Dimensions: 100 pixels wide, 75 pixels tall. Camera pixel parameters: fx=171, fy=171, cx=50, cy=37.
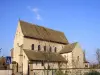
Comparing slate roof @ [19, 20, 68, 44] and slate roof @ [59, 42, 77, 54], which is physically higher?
slate roof @ [19, 20, 68, 44]

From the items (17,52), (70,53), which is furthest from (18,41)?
(70,53)

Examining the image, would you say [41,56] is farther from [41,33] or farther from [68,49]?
[68,49]

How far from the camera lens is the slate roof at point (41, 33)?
157ft

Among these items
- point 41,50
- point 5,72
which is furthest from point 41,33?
point 5,72

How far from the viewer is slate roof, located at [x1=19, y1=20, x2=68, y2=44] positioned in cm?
4797

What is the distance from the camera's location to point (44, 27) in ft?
183

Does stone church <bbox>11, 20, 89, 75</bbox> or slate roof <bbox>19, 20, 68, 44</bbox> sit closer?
stone church <bbox>11, 20, 89, 75</bbox>

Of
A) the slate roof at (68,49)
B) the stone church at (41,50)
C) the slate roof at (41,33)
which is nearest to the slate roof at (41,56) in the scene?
the stone church at (41,50)

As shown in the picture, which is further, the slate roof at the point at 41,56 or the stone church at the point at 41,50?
the stone church at the point at 41,50

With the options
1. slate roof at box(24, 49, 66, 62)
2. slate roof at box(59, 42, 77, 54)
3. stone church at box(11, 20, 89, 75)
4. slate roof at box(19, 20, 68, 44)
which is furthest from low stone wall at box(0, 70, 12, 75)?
slate roof at box(59, 42, 77, 54)

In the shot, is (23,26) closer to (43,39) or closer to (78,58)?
(43,39)

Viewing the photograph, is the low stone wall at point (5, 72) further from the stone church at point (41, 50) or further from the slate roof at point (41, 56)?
the slate roof at point (41, 56)

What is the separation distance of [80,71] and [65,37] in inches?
1145

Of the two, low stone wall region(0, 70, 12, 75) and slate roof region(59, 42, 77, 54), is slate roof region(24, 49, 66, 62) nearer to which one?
slate roof region(59, 42, 77, 54)
